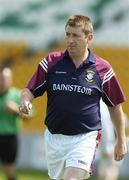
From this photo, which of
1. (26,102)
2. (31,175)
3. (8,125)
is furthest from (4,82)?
(26,102)

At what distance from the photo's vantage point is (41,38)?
59.9 ft

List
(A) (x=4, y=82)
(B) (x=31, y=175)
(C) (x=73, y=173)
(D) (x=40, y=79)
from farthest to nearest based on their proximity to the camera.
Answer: (B) (x=31, y=175), (A) (x=4, y=82), (D) (x=40, y=79), (C) (x=73, y=173)

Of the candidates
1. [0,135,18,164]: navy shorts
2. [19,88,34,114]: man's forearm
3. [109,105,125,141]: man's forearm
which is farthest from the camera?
[0,135,18,164]: navy shorts

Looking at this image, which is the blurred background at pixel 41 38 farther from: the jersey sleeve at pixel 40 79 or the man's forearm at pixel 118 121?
the jersey sleeve at pixel 40 79

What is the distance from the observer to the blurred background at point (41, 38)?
1753 cm

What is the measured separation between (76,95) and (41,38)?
10.2 m

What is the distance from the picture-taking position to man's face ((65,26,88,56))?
26.2 feet

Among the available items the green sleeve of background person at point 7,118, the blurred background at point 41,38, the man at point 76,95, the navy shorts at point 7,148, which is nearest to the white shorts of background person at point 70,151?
the man at point 76,95

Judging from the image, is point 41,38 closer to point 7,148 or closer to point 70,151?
point 7,148

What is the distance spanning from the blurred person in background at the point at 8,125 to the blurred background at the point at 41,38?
14.2ft

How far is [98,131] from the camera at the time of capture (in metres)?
8.29

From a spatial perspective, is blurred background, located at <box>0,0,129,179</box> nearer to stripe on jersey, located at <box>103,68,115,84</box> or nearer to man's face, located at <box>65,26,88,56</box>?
stripe on jersey, located at <box>103,68,115,84</box>

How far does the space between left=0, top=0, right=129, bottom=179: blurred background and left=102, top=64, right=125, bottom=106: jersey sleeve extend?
349 inches

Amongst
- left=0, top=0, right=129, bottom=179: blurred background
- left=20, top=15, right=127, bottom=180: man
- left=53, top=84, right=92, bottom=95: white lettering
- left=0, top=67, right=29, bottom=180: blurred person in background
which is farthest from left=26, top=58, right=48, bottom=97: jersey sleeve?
left=0, top=0, right=129, bottom=179: blurred background
